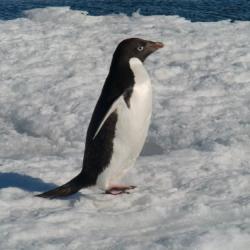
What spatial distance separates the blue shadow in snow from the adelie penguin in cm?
24

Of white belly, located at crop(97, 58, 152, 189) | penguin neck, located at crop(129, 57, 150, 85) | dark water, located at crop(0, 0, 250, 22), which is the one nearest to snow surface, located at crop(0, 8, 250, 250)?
white belly, located at crop(97, 58, 152, 189)

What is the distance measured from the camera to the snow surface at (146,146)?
9.55ft

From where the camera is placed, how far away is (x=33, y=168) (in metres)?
3.81

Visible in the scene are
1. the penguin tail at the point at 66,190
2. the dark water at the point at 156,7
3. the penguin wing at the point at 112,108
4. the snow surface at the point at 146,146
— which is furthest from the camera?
the dark water at the point at 156,7

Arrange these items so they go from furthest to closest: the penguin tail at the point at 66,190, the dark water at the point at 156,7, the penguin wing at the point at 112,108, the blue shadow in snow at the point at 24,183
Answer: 1. the dark water at the point at 156,7
2. the blue shadow in snow at the point at 24,183
3. the penguin tail at the point at 66,190
4. the penguin wing at the point at 112,108

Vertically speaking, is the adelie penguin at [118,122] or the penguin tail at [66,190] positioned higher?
the adelie penguin at [118,122]

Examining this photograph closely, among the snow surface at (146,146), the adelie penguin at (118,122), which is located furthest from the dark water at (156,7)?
the adelie penguin at (118,122)

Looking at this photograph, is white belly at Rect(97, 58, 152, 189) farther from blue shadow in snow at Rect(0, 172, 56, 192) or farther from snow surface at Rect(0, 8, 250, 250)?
blue shadow in snow at Rect(0, 172, 56, 192)

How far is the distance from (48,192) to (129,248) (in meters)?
Answer: 0.81

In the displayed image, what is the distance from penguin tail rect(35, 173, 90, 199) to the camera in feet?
10.9

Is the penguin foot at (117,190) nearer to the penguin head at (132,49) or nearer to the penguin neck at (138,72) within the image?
the penguin neck at (138,72)

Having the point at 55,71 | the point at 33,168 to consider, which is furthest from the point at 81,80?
the point at 33,168

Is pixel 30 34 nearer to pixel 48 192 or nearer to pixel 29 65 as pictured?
pixel 29 65

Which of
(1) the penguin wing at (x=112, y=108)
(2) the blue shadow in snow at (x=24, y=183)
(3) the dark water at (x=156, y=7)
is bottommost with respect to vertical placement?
(2) the blue shadow in snow at (x=24, y=183)
